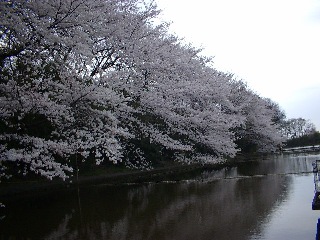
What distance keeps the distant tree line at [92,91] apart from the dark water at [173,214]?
1332 mm

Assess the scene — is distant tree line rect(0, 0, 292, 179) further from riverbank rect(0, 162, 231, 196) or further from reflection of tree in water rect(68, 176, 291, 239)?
reflection of tree in water rect(68, 176, 291, 239)

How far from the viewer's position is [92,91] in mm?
10164

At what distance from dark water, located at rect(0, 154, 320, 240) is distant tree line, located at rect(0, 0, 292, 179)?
4.37 feet

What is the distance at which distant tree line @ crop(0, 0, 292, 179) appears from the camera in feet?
29.1

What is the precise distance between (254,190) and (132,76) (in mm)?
6289

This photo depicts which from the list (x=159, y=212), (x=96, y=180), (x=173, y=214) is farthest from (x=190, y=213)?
(x=96, y=180)

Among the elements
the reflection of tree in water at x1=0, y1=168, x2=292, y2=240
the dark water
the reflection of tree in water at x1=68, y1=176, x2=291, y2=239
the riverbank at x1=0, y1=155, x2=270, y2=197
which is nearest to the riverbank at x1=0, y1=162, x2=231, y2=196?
the riverbank at x1=0, y1=155, x2=270, y2=197

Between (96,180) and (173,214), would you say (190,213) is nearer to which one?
(173,214)

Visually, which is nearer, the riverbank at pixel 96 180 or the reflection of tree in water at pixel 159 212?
the reflection of tree in water at pixel 159 212

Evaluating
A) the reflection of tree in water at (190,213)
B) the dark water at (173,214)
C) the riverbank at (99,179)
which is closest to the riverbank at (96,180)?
the riverbank at (99,179)

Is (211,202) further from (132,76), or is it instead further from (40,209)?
(132,76)

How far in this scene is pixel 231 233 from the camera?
6.65 metres

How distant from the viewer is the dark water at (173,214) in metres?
6.96

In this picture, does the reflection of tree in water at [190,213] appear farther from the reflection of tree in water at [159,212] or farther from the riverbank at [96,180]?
the riverbank at [96,180]
